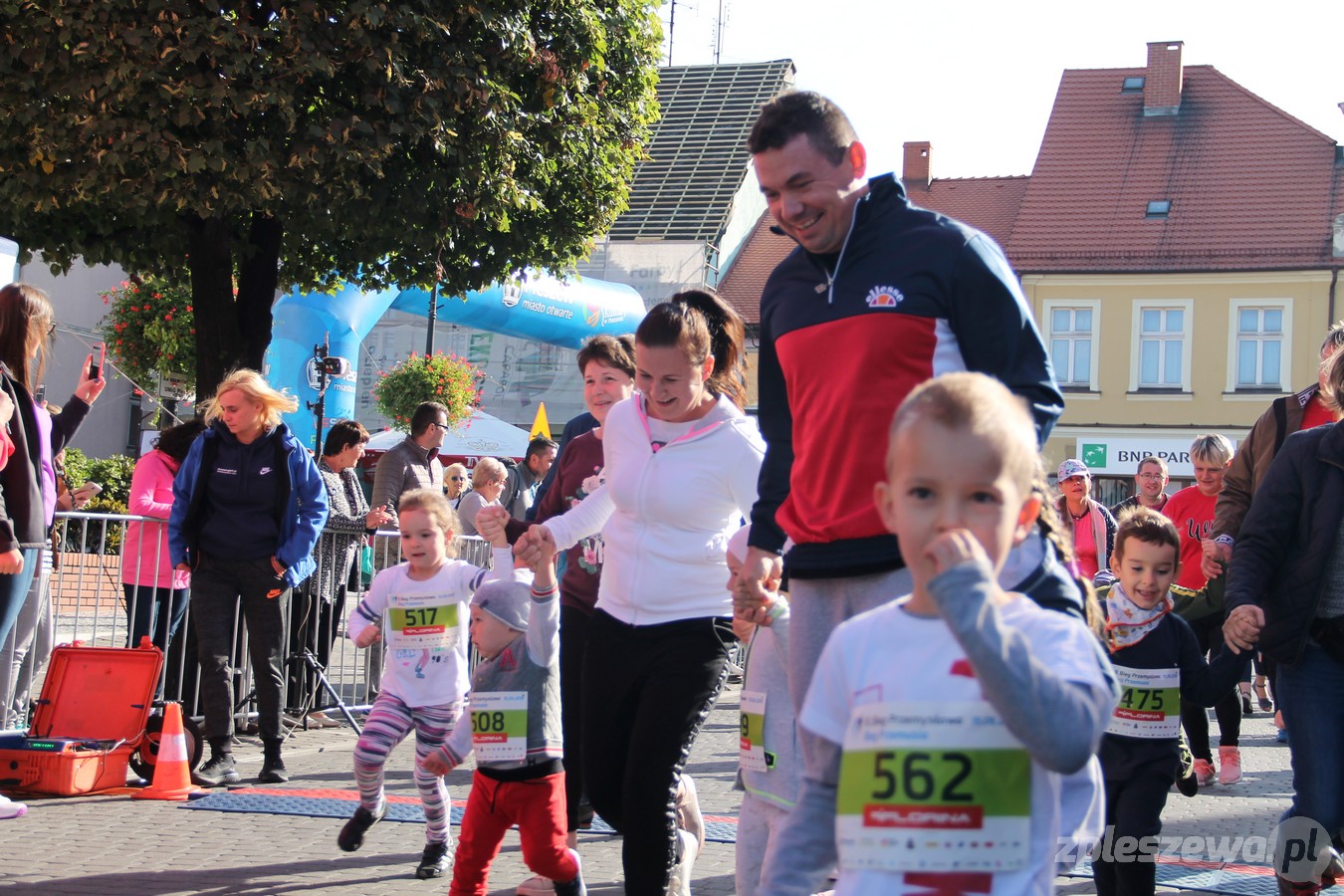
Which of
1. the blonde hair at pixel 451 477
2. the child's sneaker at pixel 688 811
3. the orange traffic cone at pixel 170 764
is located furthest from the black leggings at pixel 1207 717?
the blonde hair at pixel 451 477

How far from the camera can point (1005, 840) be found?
2.41 metres

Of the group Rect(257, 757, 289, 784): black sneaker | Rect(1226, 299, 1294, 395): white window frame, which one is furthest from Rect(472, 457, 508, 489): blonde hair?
Rect(1226, 299, 1294, 395): white window frame

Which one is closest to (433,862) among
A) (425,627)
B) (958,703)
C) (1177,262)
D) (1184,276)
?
(425,627)

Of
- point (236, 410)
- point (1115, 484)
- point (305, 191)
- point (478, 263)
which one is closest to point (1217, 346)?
point (1115, 484)

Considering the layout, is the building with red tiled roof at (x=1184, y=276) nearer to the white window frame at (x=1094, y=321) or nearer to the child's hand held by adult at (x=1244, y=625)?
the white window frame at (x=1094, y=321)

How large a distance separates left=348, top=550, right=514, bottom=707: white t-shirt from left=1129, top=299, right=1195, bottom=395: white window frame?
3230 centimetres

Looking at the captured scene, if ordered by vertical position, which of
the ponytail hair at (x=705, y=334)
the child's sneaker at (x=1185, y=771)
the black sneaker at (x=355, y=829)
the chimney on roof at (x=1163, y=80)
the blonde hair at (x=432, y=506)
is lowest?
the black sneaker at (x=355, y=829)

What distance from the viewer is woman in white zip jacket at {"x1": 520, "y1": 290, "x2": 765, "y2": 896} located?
4.57 m

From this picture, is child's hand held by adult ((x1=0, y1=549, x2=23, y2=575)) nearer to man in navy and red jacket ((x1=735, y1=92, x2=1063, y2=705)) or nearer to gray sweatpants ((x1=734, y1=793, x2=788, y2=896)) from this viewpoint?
gray sweatpants ((x1=734, y1=793, x2=788, y2=896))

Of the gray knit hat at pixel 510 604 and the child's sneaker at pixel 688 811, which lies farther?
the child's sneaker at pixel 688 811

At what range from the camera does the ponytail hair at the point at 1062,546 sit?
2777 mm

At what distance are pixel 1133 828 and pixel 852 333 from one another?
8.09 ft

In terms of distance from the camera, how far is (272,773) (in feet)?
26.1

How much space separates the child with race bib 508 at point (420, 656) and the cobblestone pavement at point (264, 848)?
24cm
